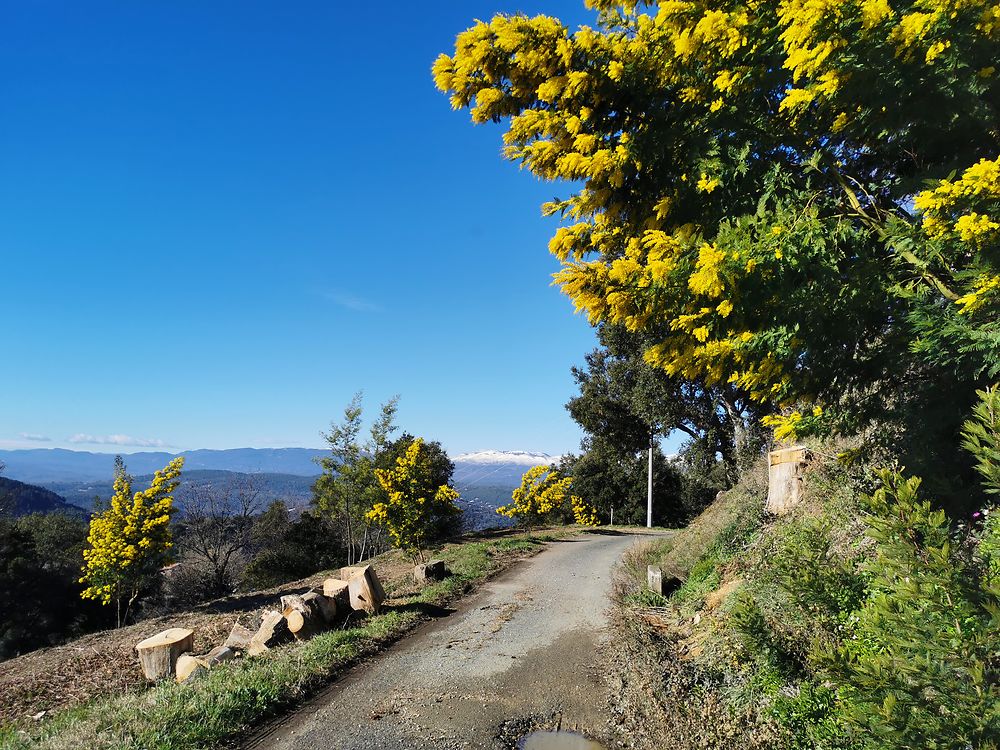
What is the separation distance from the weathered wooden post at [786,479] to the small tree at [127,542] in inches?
644

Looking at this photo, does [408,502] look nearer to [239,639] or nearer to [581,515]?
[239,639]

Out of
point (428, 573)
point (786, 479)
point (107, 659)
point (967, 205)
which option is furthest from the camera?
point (428, 573)

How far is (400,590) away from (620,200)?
31.0ft

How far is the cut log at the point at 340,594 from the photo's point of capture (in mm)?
9070

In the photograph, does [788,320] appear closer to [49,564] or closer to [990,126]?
[990,126]

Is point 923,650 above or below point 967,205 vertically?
below

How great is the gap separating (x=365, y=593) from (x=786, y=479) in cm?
751

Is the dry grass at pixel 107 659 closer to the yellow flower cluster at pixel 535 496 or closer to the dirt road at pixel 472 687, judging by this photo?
the dirt road at pixel 472 687

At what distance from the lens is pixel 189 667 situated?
7566mm

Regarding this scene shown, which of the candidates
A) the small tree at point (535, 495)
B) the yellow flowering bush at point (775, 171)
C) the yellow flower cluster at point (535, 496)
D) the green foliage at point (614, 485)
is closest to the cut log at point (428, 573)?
the yellow flowering bush at point (775, 171)

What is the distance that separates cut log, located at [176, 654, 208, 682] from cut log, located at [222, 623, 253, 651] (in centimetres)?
55

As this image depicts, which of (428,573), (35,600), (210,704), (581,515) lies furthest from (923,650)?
(35,600)

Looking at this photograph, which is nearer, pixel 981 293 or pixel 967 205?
pixel 981 293

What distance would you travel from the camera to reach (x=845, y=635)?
3951 millimetres
